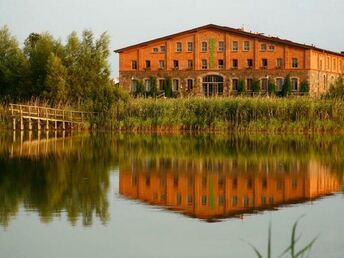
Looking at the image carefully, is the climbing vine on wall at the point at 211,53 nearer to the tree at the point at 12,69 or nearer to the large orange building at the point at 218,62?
the large orange building at the point at 218,62

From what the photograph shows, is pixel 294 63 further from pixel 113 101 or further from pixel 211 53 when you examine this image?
pixel 113 101

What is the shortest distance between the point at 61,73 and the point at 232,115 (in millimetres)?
14018

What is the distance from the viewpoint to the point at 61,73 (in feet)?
173

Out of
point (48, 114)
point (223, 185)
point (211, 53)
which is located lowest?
point (223, 185)

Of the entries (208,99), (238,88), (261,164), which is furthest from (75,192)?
(238,88)

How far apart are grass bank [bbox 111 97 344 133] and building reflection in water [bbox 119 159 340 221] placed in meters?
17.4

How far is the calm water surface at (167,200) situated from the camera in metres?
13.1

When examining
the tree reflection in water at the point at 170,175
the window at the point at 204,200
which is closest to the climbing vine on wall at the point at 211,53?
the tree reflection in water at the point at 170,175

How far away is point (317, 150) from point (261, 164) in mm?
6230

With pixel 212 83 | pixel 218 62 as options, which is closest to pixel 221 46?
pixel 218 62

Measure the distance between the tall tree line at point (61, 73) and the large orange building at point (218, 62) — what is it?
13540 millimetres

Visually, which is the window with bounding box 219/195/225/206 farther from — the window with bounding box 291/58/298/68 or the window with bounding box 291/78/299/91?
the window with bounding box 291/58/298/68

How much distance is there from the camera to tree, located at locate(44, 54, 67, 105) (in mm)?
52000

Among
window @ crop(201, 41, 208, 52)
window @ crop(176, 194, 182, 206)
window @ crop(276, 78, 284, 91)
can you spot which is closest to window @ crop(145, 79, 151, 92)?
window @ crop(201, 41, 208, 52)
